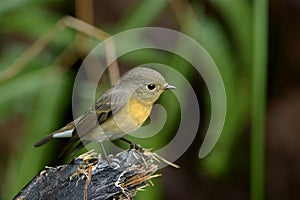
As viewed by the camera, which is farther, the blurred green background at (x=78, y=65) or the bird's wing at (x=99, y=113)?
the blurred green background at (x=78, y=65)

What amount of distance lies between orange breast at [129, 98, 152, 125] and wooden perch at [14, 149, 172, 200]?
0.08 m

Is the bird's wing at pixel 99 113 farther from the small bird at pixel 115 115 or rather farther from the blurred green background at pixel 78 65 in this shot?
the blurred green background at pixel 78 65

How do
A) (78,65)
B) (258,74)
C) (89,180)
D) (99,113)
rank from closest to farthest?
(89,180) → (99,113) → (258,74) → (78,65)

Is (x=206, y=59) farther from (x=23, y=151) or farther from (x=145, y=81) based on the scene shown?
(x=145, y=81)

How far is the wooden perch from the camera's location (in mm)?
1245

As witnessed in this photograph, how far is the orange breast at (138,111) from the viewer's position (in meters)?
1.32

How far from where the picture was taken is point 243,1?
2021mm

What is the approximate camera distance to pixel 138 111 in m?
1.33

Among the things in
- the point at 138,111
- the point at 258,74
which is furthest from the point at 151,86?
the point at 258,74

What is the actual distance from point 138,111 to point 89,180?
0.15 metres

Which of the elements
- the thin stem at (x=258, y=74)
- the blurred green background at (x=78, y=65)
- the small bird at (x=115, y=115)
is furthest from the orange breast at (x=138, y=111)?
→ the thin stem at (x=258, y=74)

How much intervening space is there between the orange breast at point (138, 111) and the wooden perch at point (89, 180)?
79 millimetres

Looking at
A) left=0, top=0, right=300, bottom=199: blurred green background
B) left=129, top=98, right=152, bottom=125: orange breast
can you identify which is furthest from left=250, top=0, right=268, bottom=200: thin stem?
left=129, top=98, right=152, bottom=125: orange breast

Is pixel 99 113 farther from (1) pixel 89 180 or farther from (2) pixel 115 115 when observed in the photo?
(1) pixel 89 180
